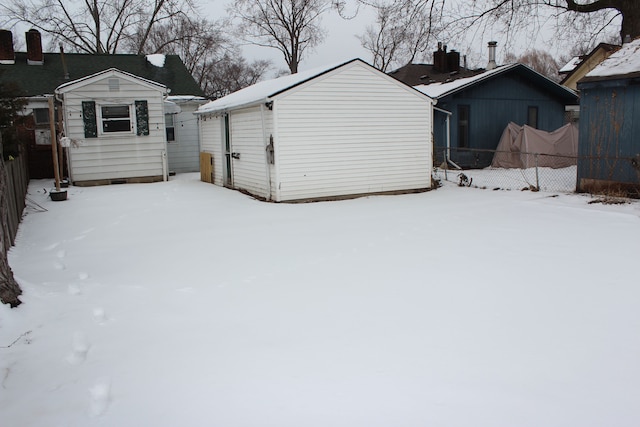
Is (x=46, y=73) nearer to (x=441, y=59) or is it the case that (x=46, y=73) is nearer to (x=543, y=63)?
(x=441, y=59)

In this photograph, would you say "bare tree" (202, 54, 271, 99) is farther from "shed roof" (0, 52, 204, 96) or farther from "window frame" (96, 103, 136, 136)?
"window frame" (96, 103, 136, 136)

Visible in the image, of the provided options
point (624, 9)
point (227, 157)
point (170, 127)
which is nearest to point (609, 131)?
point (624, 9)

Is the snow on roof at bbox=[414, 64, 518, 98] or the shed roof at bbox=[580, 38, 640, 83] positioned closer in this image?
the shed roof at bbox=[580, 38, 640, 83]

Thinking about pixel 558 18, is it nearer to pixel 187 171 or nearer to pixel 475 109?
pixel 475 109

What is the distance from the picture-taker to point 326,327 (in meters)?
4.36

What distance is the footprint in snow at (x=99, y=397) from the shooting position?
3094 mm

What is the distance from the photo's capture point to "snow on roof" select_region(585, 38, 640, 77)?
36.6ft

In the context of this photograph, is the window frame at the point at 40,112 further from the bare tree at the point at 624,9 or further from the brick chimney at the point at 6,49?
the bare tree at the point at 624,9

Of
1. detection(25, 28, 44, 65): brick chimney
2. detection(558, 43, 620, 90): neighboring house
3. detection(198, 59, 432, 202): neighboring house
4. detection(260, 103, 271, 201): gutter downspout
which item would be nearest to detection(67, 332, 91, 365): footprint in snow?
detection(198, 59, 432, 202): neighboring house

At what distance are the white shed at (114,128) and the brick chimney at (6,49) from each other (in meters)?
6.48

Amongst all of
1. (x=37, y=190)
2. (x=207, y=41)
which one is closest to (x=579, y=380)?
(x=37, y=190)

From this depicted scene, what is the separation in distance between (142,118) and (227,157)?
3.09 metres

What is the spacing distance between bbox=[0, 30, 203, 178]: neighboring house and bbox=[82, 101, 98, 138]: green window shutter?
2.53 m

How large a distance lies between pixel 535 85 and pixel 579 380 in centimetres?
1961
